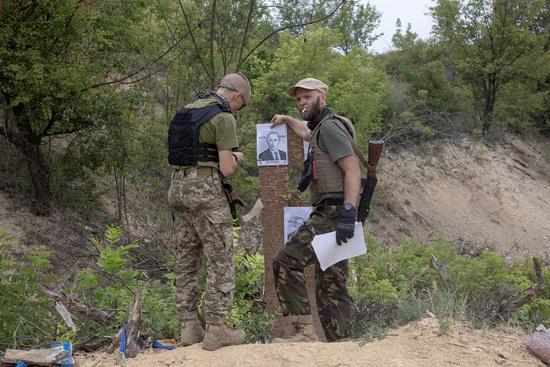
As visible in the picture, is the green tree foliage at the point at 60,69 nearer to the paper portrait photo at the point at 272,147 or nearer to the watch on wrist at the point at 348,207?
the paper portrait photo at the point at 272,147

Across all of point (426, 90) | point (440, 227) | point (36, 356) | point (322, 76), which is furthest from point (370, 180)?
point (426, 90)

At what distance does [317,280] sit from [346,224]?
760 mm

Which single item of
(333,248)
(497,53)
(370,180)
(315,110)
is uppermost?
(497,53)

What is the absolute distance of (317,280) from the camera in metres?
4.97

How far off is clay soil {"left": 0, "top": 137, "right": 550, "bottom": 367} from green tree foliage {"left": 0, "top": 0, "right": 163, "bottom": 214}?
1629 mm

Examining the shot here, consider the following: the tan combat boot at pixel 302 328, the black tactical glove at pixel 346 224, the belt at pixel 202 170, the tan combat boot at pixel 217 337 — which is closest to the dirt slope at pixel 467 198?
the tan combat boot at pixel 302 328

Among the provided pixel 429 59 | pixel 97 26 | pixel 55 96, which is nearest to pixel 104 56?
pixel 97 26

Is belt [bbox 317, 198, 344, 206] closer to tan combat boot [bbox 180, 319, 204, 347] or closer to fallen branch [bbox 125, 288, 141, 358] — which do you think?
tan combat boot [bbox 180, 319, 204, 347]

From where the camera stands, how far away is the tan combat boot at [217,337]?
424 centimetres

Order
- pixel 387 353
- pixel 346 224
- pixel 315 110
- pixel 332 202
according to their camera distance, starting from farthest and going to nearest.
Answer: pixel 315 110, pixel 332 202, pixel 346 224, pixel 387 353

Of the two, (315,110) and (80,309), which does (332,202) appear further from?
(80,309)

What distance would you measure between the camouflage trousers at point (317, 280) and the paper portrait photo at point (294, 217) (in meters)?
0.62

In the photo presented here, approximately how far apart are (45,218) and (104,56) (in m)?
3.07

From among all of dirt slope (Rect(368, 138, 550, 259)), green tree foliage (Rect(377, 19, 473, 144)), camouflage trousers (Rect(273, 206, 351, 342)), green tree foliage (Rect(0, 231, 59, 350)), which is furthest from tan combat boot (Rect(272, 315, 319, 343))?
green tree foliage (Rect(377, 19, 473, 144))
